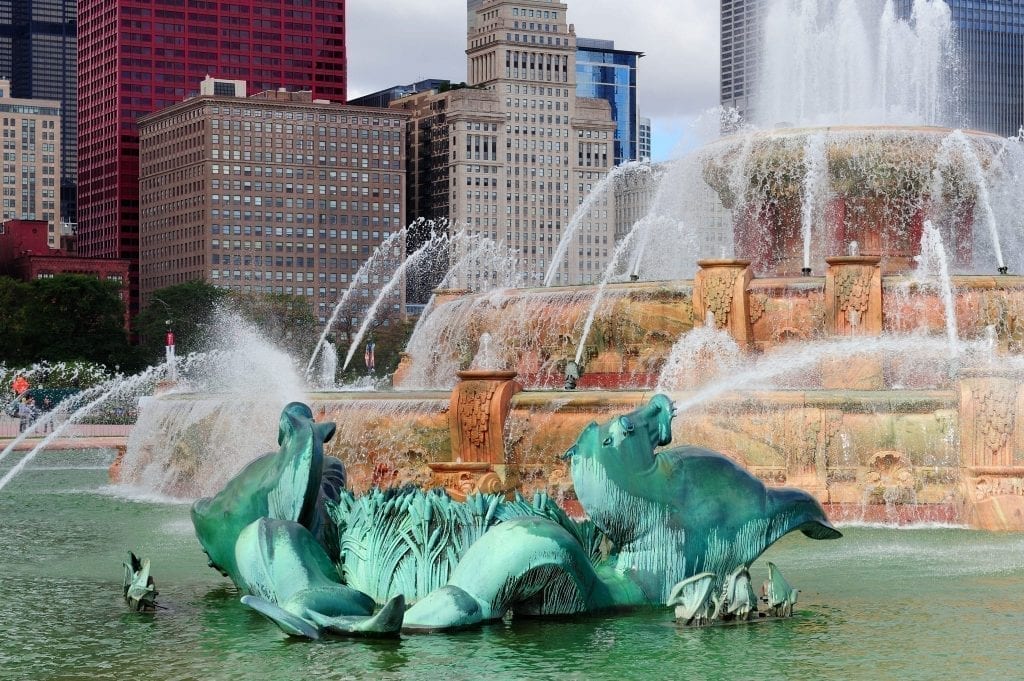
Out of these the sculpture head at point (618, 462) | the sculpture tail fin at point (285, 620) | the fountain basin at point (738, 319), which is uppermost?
the fountain basin at point (738, 319)

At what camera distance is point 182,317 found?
14062cm

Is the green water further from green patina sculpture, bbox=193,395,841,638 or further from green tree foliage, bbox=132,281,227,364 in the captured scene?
green tree foliage, bbox=132,281,227,364

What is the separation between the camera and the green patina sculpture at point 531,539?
14.4m

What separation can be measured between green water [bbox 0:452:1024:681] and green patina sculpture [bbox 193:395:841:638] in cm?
27

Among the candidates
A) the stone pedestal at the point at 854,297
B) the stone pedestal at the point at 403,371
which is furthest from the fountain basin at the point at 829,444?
the stone pedestal at the point at 403,371

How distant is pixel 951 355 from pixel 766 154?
33.1ft

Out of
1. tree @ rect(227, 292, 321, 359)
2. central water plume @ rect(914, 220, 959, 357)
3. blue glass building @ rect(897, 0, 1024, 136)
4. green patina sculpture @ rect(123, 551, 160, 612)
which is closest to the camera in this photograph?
green patina sculpture @ rect(123, 551, 160, 612)

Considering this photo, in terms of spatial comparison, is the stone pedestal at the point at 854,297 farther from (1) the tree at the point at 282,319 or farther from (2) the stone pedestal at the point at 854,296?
(1) the tree at the point at 282,319

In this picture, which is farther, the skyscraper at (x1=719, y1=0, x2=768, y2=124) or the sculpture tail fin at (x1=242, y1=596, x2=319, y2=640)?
the skyscraper at (x1=719, y1=0, x2=768, y2=124)

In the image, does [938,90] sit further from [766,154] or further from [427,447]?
[427,447]

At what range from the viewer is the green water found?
Result: 42.6 feet

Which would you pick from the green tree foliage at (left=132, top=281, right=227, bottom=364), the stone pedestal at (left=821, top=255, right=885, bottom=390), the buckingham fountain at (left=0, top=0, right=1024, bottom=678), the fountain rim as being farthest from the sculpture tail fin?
the green tree foliage at (left=132, top=281, right=227, bottom=364)

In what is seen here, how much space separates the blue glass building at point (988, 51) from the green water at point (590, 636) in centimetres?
14118

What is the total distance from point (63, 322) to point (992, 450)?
103 metres
